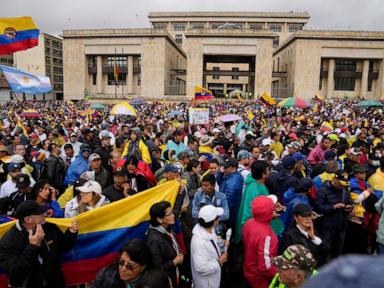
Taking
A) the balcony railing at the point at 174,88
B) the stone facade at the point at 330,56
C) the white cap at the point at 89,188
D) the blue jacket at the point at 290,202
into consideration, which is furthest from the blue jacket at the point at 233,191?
the stone facade at the point at 330,56

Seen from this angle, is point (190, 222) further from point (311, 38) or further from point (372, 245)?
point (311, 38)

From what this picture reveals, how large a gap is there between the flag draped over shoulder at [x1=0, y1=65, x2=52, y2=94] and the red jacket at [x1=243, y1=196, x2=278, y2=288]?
7871 millimetres

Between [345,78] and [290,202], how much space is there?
57670 millimetres

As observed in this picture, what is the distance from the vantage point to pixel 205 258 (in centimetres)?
325

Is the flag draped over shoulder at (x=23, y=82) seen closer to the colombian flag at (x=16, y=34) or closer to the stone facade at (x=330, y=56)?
the colombian flag at (x=16, y=34)

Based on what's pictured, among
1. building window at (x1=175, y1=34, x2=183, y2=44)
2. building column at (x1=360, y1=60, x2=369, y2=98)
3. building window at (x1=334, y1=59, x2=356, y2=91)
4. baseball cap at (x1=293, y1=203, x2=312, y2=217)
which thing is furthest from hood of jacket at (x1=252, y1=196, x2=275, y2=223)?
building window at (x1=175, y1=34, x2=183, y2=44)

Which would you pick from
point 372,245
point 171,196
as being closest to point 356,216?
point 372,245

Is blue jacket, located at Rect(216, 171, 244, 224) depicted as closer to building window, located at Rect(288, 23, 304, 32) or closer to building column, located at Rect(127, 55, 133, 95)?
building column, located at Rect(127, 55, 133, 95)

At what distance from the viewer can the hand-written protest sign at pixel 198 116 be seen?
12.0 metres

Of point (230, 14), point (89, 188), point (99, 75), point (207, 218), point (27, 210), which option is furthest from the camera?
point (230, 14)

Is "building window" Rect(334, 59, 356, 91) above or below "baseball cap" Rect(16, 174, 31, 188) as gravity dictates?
Result: above

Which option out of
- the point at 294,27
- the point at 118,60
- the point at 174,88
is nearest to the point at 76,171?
the point at 174,88

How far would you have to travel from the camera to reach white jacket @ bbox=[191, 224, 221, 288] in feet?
10.7

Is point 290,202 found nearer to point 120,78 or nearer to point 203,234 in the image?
point 203,234
